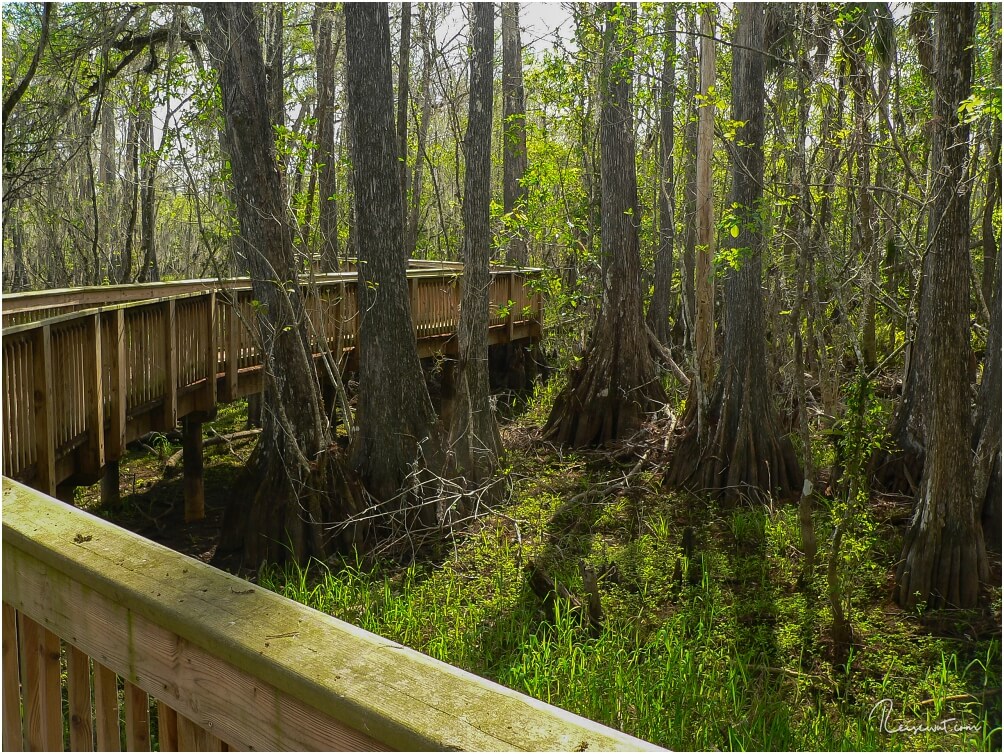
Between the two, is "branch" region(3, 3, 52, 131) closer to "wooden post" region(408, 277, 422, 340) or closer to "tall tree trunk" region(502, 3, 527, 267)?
"wooden post" region(408, 277, 422, 340)

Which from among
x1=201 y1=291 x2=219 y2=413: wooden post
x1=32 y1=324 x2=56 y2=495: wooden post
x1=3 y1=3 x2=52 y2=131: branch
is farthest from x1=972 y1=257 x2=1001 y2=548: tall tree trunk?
x1=3 y1=3 x2=52 y2=131: branch

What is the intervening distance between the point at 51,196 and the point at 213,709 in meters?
23.9

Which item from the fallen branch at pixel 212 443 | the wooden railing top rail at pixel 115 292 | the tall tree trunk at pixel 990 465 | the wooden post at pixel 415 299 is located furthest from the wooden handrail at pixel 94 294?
the tall tree trunk at pixel 990 465

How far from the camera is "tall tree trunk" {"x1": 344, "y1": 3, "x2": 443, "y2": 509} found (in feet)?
30.2

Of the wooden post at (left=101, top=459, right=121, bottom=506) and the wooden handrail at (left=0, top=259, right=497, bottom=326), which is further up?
the wooden handrail at (left=0, top=259, right=497, bottom=326)

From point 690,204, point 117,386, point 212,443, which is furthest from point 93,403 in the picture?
point 690,204

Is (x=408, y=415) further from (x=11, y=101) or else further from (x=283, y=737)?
(x=283, y=737)

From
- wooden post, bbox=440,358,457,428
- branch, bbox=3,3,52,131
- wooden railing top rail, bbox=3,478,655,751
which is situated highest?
branch, bbox=3,3,52,131

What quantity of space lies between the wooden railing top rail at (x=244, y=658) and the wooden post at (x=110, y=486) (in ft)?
28.2

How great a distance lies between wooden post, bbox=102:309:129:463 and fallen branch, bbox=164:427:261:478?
3.26 metres

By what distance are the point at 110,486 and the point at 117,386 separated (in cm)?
253

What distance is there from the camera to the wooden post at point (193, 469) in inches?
387

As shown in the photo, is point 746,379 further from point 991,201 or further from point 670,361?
point 991,201
